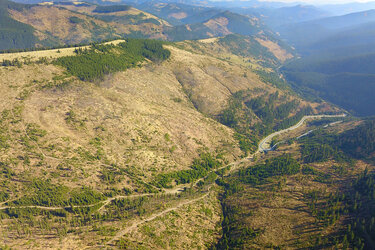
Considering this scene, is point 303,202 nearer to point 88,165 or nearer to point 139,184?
point 139,184

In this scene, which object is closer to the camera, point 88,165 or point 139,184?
point 88,165

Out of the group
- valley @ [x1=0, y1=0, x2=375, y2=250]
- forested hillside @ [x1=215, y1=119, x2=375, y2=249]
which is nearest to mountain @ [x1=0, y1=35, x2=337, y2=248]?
valley @ [x1=0, y1=0, x2=375, y2=250]

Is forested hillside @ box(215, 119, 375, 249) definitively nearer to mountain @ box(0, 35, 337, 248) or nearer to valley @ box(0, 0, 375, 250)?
valley @ box(0, 0, 375, 250)

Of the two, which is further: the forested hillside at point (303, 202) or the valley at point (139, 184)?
the forested hillside at point (303, 202)

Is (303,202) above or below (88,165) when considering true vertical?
above

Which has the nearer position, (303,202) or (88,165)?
(303,202)

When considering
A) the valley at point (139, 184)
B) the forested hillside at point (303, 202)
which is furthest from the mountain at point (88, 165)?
the forested hillside at point (303, 202)

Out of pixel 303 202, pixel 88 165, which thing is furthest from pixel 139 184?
pixel 303 202

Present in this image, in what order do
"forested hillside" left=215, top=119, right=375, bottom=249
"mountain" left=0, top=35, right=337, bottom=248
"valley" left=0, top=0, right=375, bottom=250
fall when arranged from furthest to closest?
1. "mountain" left=0, top=35, right=337, bottom=248
2. "forested hillside" left=215, top=119, right=375, bottom=249
3. "valley" left=0, top=0, right=375, bottom=250

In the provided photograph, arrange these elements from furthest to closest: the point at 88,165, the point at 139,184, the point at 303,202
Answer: the point at 139,184 → the point at 88,165 → the point at 303,202

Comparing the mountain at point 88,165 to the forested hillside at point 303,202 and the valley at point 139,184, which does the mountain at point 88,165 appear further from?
the forested hillside at point 303,202

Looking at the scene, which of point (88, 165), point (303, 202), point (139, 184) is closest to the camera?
point (303, 202)

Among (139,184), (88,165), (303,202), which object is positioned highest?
(303,202)
